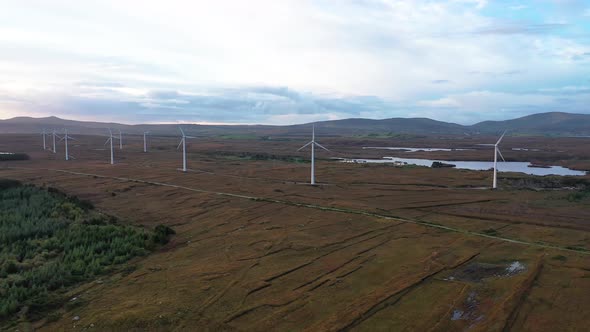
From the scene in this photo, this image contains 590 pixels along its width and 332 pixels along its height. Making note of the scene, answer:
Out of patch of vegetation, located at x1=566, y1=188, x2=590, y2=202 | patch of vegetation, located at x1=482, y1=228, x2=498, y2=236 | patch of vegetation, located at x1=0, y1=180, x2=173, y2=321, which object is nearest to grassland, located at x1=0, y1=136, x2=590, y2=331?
patch of vegetation, located at x1=482, y1=228, x2=498, y2=236

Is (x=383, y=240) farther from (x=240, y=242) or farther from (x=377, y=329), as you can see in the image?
(x=377, y=329)

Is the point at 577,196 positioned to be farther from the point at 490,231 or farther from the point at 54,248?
the point at 54,248

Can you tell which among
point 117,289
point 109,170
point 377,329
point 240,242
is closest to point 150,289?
point 117,289

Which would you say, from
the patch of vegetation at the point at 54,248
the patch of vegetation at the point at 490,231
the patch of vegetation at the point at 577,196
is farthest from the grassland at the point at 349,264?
the patch of vegetation at the point at 54,248

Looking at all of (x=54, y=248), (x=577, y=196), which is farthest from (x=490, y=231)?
(x=54, y=248)

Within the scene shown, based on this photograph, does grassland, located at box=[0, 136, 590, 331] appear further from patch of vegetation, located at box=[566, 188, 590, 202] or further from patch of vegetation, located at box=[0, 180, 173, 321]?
patch of vegetation, located at box=[0, 180, 173, 321]

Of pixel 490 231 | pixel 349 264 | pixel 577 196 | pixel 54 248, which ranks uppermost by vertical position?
pixel 577 196
